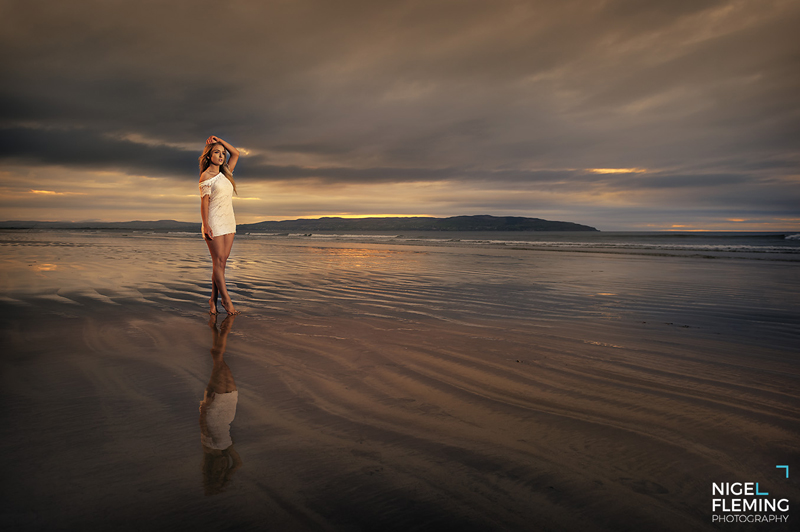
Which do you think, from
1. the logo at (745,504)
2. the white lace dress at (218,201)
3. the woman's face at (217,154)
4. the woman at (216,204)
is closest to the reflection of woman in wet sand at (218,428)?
the logo at (745,504)

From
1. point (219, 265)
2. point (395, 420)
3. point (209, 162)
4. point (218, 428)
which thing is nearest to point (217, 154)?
point (209, 162)

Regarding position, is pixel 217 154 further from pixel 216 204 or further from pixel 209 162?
pixel 216 204

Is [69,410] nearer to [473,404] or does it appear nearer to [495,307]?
[473,404]

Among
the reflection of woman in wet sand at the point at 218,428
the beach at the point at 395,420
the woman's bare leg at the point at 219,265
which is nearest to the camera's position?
the beach at the point at 395,420

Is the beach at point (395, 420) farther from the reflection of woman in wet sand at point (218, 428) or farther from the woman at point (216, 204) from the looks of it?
the woman at point (216, 204)

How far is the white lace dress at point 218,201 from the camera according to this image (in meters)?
5.10

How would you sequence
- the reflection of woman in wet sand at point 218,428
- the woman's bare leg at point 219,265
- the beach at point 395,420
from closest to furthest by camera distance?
1. the beach at point 395,420
2. the reflection of woman in wet sand at point 218,428
3. the woman's bare leg at point 219,265

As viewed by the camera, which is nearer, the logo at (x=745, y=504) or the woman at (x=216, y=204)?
the logo at (x=745, y=504)

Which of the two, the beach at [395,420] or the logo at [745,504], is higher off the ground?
the beach at [395,420]

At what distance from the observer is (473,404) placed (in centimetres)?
243

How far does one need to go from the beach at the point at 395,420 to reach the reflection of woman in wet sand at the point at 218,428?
0.02 m

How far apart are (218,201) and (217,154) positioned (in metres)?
0.58

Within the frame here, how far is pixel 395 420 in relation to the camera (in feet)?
7.21

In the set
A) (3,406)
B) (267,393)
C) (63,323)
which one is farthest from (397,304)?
(3,406)
